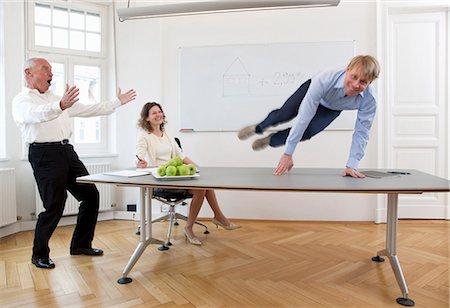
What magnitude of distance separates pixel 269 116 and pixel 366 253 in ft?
5.59

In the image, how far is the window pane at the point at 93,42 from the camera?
4206 mm

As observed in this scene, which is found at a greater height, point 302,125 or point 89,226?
point 302,125

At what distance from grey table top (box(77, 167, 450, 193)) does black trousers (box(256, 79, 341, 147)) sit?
566 millimetres

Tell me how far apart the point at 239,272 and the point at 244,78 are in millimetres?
2225

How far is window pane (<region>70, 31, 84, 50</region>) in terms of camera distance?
161 inches

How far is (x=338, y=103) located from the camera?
8.43 ft

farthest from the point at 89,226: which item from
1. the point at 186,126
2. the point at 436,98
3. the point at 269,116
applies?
the point at 436,98

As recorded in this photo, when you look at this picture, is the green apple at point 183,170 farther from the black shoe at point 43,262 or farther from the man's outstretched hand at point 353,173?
the black shoe at point 43,262

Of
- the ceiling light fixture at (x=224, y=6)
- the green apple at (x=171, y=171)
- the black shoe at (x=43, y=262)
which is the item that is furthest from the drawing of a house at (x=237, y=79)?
the black shoe at (x=43, y=262)

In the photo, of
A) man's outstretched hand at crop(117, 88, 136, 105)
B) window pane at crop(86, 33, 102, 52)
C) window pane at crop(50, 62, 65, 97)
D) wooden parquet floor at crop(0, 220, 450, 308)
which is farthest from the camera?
window pane at crop(86, 33, 102, 52)

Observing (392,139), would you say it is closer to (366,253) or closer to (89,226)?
(366,253)

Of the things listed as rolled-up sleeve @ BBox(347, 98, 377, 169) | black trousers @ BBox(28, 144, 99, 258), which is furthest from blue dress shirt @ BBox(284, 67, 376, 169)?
black trousers @ BBox(28, 144, 99, 258)

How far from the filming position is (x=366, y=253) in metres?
2.95

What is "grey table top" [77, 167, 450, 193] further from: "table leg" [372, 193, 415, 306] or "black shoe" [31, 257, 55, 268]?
"black shoe" [31, 257, 55, 268]
